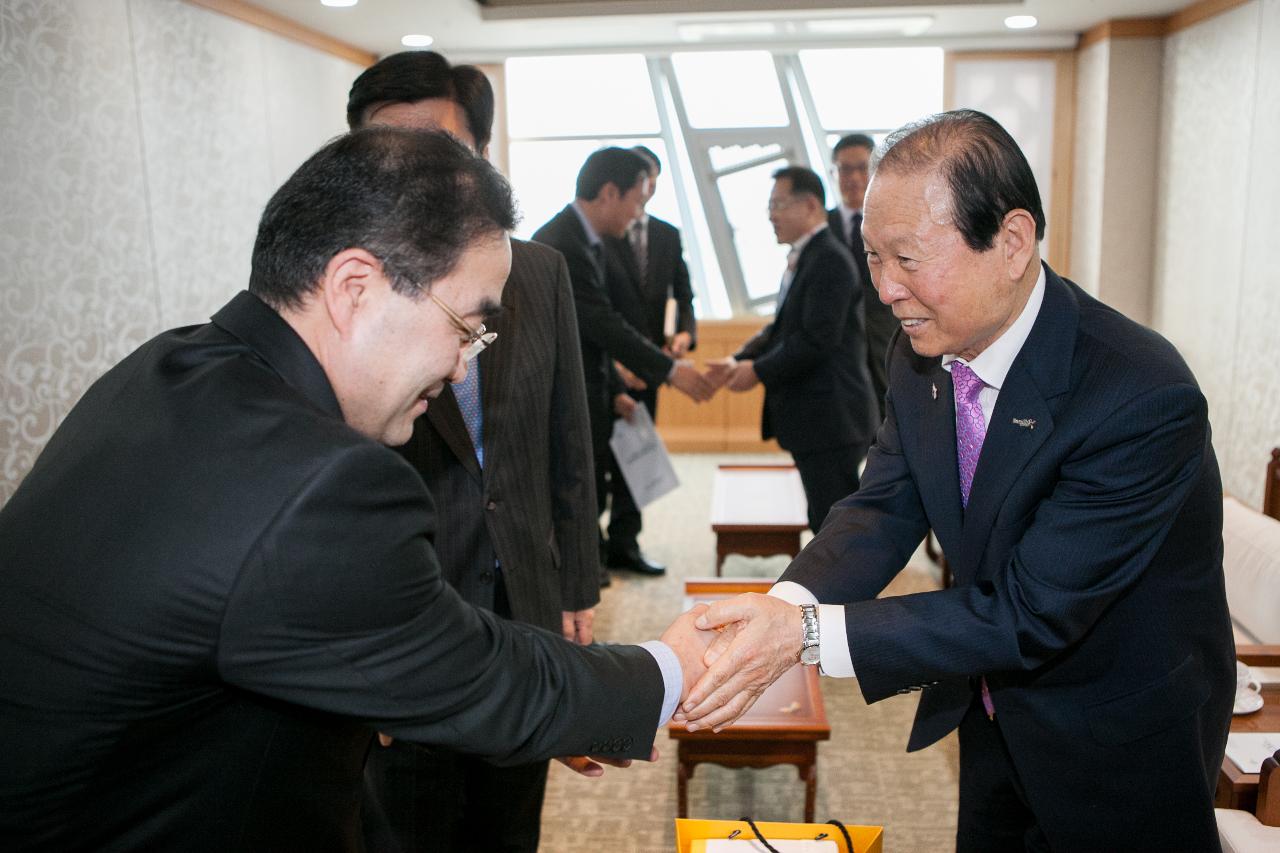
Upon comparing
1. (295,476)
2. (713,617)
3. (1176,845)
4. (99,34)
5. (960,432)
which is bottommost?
(1176,845)

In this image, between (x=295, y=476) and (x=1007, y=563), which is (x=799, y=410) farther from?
(x=295, y=476)

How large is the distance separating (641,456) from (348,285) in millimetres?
3528

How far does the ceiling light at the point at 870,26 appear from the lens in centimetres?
649

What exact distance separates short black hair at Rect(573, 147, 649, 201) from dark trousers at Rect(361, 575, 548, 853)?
9.00ft

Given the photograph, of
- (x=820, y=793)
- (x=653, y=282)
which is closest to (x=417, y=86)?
(x=820, y=793)

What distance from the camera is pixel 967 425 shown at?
1676 millimetres

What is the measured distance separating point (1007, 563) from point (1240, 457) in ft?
15.0

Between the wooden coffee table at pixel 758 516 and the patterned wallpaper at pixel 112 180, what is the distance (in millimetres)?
2591

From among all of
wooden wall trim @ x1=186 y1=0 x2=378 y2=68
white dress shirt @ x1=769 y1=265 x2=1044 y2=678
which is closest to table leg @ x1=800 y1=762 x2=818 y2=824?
white dress shirt @ x1=769 y1=265 x2=1044 y2=678

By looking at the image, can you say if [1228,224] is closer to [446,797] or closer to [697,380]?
[697,380]

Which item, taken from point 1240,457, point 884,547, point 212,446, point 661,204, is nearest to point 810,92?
point 661,204

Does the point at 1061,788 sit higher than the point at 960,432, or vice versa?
the point at 960,432

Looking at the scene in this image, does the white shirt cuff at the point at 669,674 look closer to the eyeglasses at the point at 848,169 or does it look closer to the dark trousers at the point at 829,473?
the dark trousers at the point at 829,473

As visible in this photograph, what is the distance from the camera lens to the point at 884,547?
74.5 inches
